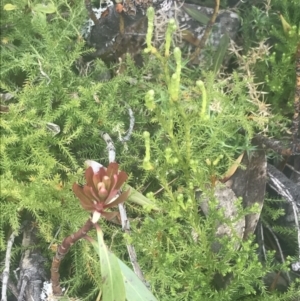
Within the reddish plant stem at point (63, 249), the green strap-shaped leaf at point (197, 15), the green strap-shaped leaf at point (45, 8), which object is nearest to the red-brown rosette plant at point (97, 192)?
the reddish plant stem at point (63, 249)

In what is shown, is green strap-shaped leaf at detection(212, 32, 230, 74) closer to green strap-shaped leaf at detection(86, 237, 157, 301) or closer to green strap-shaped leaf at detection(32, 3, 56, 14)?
green strap-shaped leaf at detection(32, 3, 56, 14)

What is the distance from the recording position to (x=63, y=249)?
849mm

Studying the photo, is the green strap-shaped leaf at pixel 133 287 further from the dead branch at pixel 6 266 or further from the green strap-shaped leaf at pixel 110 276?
the dead branch at pixel 6 266

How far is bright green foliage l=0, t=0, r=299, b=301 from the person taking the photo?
3.23 ft

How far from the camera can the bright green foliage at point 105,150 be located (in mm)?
984

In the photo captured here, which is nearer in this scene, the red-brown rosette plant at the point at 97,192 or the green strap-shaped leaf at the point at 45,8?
the red-brown rosette plant at the point at 97,192

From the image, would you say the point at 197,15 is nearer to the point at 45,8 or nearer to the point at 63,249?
the point at 45,8

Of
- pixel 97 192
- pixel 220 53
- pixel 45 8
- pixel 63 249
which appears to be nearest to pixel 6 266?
pixel 63 249

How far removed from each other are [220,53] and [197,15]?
5.9 inches

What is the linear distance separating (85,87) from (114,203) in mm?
484

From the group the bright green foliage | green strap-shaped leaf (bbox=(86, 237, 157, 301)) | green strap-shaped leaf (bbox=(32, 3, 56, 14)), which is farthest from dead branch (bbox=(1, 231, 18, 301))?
green strap-shaped leaf (bbox=(32, 3, 56, 14))

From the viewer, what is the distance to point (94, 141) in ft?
3.73

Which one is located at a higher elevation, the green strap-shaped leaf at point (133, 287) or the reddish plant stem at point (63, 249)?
the reddish plant stem at point (63, 249)

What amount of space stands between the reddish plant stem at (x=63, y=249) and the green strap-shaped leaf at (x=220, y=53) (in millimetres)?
674
